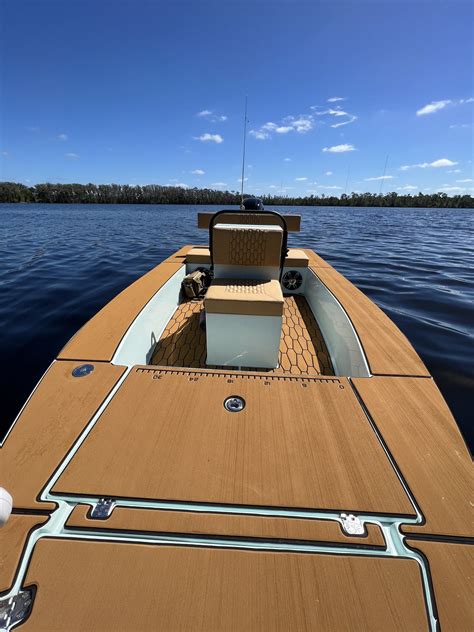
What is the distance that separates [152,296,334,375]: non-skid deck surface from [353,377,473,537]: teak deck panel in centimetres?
98

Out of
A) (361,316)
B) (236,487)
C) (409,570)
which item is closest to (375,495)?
(409,570)

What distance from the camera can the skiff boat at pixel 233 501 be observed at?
2.40 feet

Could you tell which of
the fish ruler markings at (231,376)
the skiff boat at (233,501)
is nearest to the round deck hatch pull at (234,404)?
the skiff boat at (233,501)

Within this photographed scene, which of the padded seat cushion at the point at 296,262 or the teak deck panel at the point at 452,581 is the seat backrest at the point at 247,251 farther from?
the teak deck panel at the point at 452,581

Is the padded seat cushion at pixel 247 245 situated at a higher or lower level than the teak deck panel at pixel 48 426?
higher

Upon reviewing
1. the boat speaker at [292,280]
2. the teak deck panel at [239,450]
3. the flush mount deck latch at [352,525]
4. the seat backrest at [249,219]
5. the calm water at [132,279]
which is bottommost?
the calm water at [132,279]

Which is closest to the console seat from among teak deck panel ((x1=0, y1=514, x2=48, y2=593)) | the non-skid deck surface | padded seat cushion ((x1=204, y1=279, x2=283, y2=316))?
padded seat cushion ((x1=204, y1=279, x2=283, y2=316))

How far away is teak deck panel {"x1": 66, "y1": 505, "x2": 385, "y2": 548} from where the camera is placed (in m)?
0.88

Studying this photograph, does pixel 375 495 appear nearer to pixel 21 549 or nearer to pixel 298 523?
pixel 298 523

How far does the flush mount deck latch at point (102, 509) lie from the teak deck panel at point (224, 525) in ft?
0.05

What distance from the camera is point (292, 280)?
14.0 ft

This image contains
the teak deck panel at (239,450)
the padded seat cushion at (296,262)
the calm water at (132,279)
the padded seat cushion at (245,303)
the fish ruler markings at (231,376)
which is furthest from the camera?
the padded seat cushion at (296,262)

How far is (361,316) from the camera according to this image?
241cm

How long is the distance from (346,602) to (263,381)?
Answer: 0.94m
